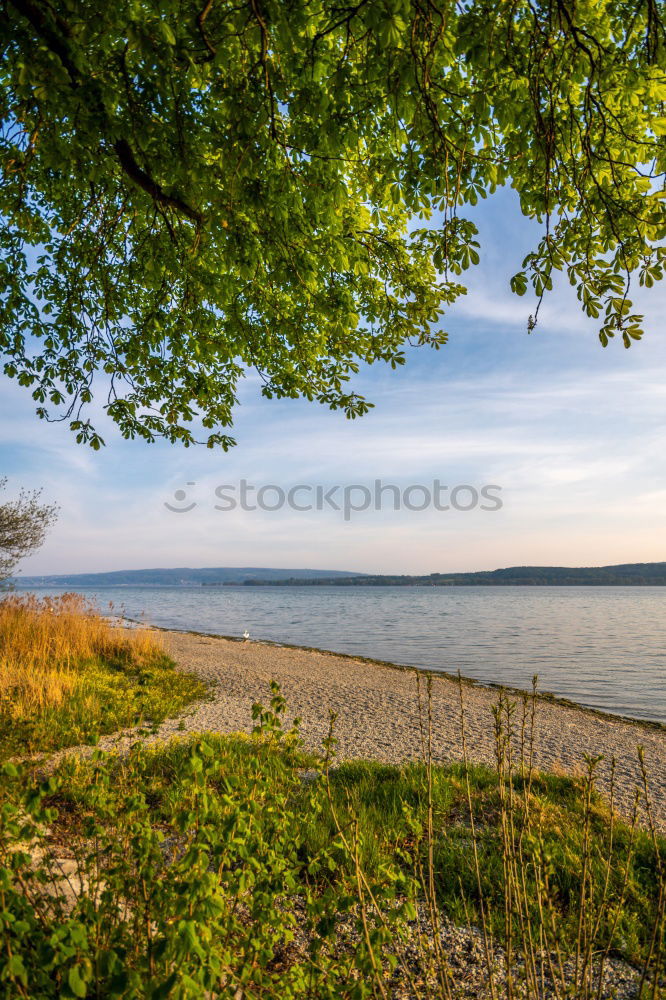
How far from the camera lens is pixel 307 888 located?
2.11 m

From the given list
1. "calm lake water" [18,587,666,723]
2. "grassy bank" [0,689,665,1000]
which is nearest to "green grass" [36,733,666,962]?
"grassy bank" [0,689,665,1000]

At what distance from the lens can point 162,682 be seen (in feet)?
37.9

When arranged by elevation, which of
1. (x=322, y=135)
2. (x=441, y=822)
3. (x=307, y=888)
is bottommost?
(x=441, y=822)

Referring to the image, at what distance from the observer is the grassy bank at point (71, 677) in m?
6.54

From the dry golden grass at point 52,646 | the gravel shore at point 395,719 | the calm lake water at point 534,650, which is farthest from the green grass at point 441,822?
the calm lake water at point 534,650

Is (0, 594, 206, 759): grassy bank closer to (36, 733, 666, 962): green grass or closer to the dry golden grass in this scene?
the dry golden grass

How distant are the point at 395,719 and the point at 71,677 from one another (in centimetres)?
633

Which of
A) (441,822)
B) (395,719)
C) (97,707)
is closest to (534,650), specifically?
(395,719)

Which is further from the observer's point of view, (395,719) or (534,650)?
(534,650)

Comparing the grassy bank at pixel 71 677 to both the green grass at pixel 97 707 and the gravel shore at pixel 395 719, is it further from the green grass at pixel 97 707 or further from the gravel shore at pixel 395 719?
the gravel shore at pixel 395 719

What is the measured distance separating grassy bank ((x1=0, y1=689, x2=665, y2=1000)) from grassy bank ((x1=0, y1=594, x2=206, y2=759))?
62cm

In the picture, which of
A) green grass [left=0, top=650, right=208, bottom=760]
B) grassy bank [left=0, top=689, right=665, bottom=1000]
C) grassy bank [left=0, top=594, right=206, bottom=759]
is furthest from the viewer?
grassy bank [left=0, top=594, right=206, bottom=759]

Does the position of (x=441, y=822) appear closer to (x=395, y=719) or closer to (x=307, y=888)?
(x=307, y=888)

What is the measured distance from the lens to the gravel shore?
8039mm
